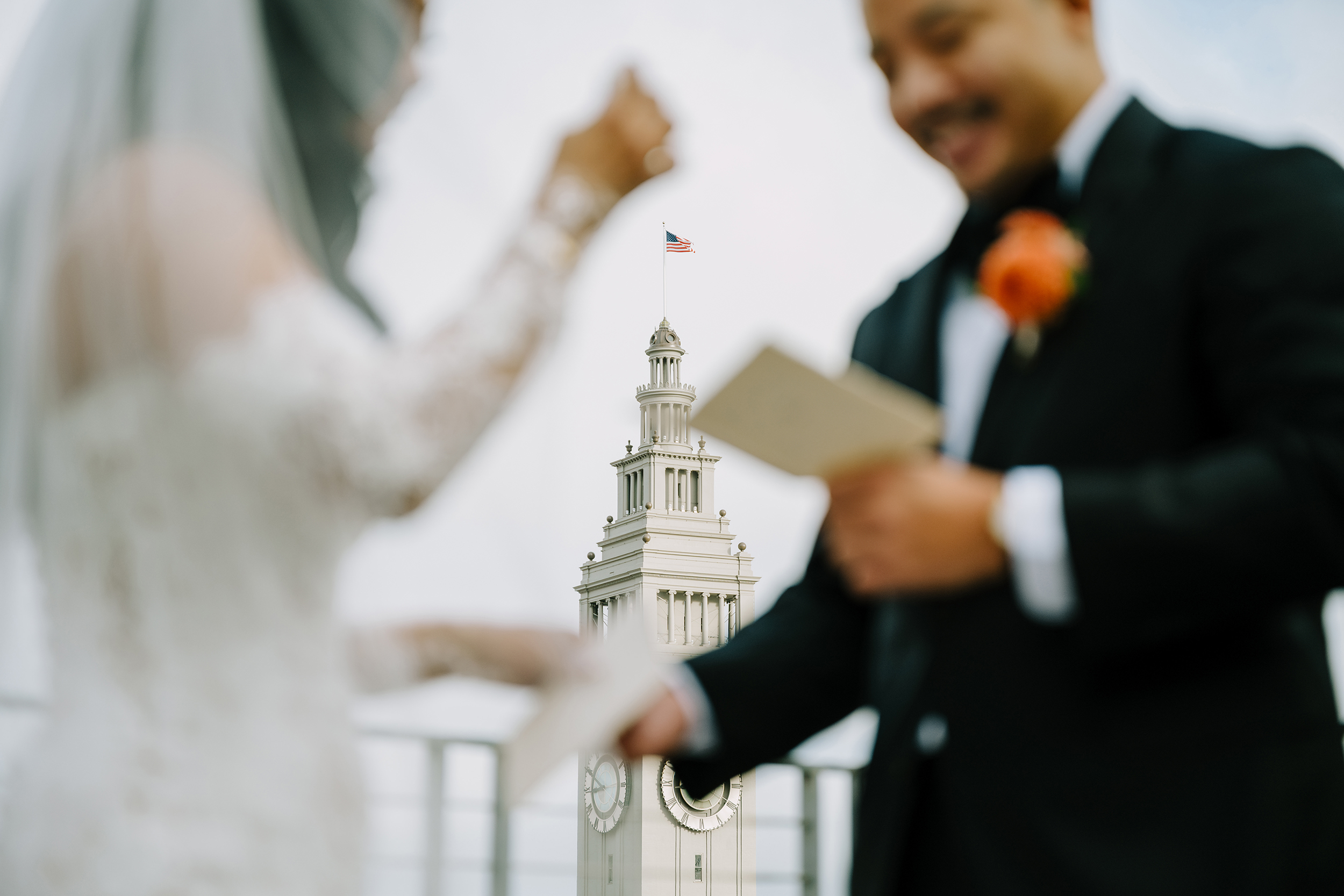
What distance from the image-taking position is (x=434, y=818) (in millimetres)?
1292

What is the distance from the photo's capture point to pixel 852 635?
1569 mm

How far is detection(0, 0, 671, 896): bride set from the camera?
109 cm

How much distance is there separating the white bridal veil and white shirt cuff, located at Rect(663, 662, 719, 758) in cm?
55

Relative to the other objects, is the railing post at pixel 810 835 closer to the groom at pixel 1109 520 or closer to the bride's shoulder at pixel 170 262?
the groom at pixel 1109 520

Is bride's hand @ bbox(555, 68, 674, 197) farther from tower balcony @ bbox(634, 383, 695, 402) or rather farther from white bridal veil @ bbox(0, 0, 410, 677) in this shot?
tower balcony @ bbox(634, 383, 695, 402)

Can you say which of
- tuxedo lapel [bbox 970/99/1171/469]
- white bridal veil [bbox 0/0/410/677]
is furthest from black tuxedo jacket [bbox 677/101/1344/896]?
white bridal veil [bbox 0/0/410/677]

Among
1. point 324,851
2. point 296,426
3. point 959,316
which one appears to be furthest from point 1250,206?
point 324,851

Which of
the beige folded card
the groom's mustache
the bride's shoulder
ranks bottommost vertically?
the beige folded card

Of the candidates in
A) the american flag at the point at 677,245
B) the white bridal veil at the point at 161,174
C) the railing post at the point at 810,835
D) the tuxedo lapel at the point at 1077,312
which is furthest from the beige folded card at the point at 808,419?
the american flag at the point at 677,245

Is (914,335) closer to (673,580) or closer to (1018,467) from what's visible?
(1018,467)

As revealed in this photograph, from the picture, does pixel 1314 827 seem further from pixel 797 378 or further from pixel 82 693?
pixel 82 693

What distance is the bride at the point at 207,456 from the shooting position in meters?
1.09

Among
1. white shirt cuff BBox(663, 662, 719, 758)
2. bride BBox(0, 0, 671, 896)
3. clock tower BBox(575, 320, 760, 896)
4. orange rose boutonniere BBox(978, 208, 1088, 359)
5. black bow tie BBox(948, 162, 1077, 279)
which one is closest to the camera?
bride BBox(0, 0, 671, 896)

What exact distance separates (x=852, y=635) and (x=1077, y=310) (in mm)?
513
